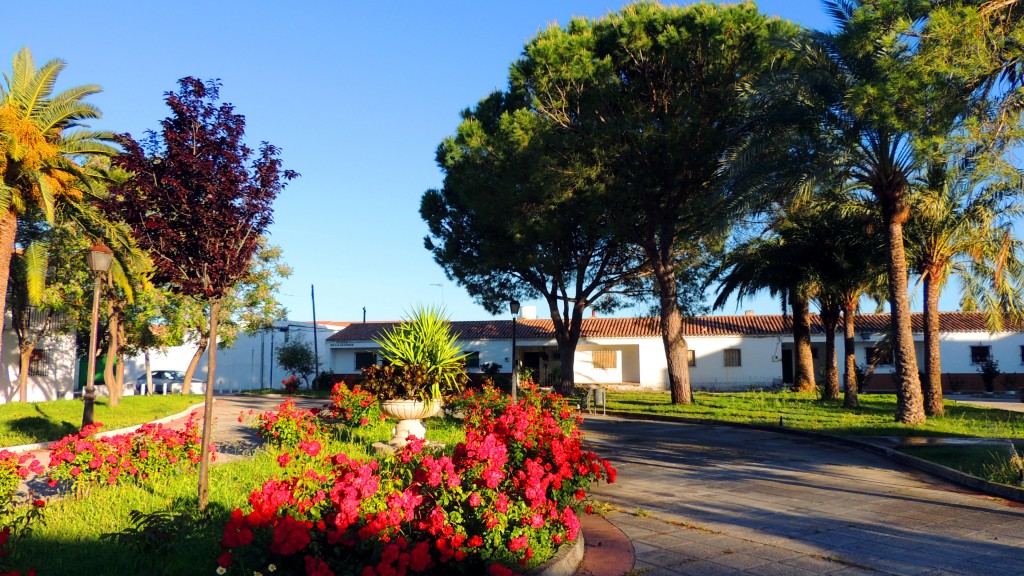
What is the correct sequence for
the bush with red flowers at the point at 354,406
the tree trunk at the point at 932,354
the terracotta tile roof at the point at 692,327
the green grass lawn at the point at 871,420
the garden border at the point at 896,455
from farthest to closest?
the terracotta tile roof at the point at 692,327, the tree trunk at the point at 932,354, the bush with red flowers at the point at 354,406, the green grass lawn at the point at 871,420, the garden border at the point at 896,455

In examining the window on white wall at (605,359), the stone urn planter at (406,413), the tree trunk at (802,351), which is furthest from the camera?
the window on white wall at (605,359)

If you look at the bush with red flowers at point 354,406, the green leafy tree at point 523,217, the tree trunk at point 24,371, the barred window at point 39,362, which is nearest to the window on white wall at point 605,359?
the green leafy tree at point 523,217

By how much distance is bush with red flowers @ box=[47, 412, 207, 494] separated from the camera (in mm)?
7012

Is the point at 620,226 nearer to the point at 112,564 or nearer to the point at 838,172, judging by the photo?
the point at 838,172

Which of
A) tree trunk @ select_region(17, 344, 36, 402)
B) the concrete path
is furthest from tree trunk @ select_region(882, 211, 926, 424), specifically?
tree trunk @ select_region(17, 344, 36, 402)

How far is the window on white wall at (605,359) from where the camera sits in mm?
39406

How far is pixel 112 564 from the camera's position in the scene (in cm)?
480

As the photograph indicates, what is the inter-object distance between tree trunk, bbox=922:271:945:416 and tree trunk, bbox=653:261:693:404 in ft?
22.4

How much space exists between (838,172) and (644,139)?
5.89 metres

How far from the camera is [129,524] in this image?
230 inches

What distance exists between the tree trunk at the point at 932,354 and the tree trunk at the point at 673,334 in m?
6.84

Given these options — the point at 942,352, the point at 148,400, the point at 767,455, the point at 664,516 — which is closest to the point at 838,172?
the point at 767,455

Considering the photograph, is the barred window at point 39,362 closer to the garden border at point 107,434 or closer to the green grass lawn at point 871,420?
the garden border at point 107,434

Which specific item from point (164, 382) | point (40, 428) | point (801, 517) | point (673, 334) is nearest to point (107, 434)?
point (40, 428)
